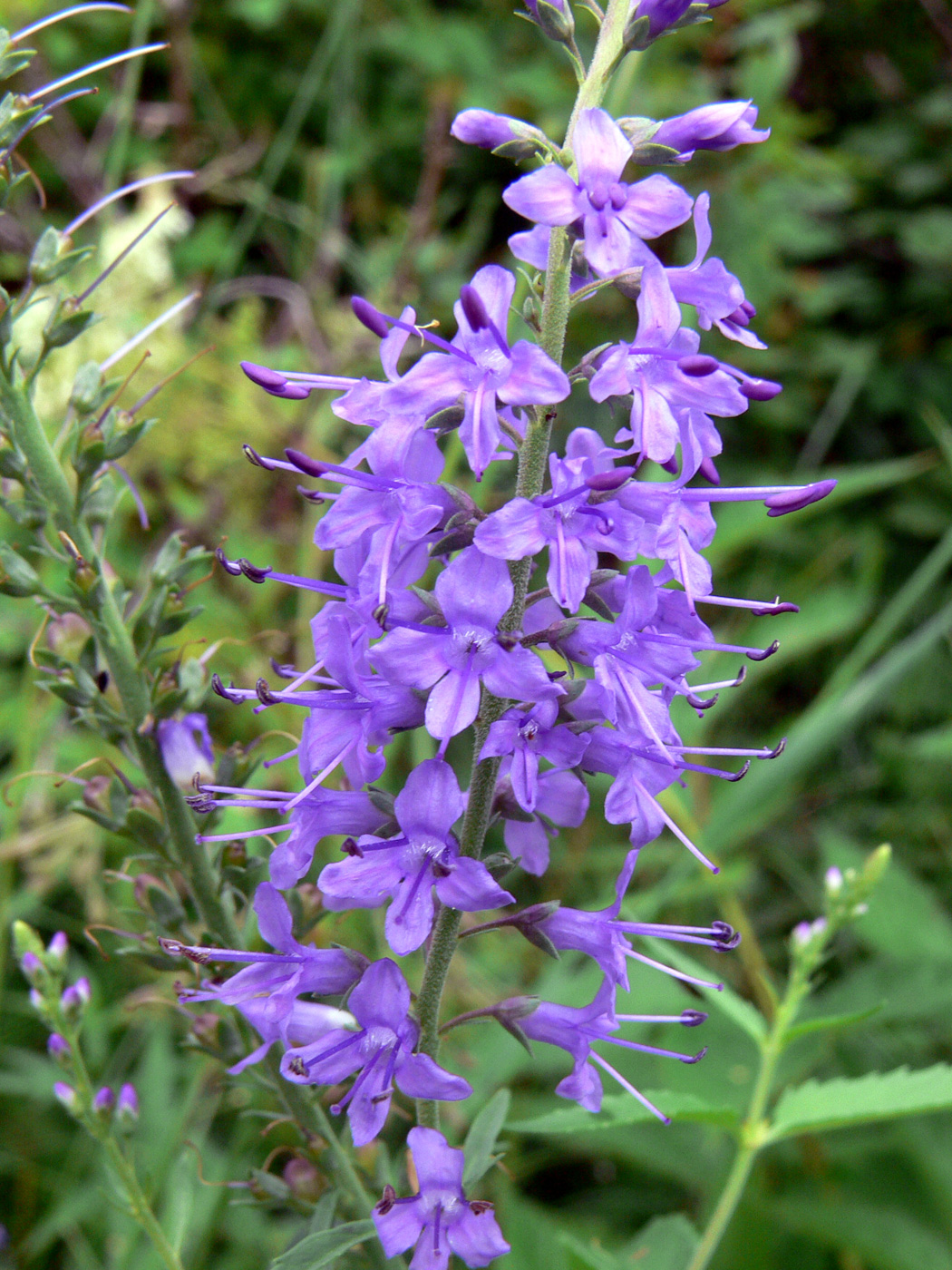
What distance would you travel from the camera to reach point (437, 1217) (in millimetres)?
1082

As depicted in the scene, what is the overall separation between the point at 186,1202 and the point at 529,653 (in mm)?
921

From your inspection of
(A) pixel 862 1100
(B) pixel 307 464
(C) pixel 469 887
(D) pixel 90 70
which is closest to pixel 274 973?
(C) pixel 469 887

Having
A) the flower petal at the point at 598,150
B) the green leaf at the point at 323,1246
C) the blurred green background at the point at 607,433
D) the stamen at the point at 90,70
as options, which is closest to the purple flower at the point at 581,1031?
the green leaf at the point at 323,1246

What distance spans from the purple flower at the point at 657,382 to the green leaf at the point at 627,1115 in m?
0.81

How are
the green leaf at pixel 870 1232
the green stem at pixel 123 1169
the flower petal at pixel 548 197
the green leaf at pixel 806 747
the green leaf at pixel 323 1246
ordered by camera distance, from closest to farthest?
the flower petal at pixel 548 197 < the green leaf at pixel 323 1246 < the green stem at pixel 123 1169 < the green leaf at pixel 806 747 < the green leaf at pixel 870 1232

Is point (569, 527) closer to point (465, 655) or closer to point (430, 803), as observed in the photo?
point (465, 655)

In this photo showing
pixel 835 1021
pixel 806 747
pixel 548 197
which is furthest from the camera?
pixel 806 747

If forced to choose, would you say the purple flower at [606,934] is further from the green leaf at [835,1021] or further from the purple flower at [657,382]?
the purple flower at [657,382]

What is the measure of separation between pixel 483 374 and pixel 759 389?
29 cm

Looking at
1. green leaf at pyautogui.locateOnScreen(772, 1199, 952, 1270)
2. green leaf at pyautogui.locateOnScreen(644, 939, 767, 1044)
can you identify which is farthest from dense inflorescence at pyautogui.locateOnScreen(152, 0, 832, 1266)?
green leaf at pyautogui.locateOnScreen(772, 1199, 952, 1270)

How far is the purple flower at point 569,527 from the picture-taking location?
979 millimetres

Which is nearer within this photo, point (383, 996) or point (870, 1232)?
point (383, 996)

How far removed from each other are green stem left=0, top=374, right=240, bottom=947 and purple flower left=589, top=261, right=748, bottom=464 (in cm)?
60

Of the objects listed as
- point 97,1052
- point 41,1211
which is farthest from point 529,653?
point 41,1211
